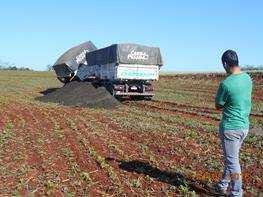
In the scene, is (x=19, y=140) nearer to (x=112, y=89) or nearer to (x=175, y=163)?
(x=175, y=163)

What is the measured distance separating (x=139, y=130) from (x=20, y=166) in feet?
21.2

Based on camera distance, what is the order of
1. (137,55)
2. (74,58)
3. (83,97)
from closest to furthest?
(83,97), (137,55), (74,58)

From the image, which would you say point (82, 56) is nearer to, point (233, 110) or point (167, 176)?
point (167, 176)

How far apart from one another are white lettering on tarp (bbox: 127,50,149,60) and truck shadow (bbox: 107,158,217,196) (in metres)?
18.0

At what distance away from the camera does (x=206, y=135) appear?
15.7m

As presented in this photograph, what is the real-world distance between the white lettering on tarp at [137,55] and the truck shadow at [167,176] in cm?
1803

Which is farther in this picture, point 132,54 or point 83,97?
point 132,54

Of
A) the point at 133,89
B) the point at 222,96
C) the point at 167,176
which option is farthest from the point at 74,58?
the point at 222,96

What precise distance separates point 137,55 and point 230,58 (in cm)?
2144

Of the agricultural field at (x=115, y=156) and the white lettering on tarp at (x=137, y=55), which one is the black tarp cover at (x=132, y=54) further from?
the agricultural field at (x=115, y=156)

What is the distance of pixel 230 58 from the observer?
8008mm

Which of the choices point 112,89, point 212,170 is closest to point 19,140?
point 212,170

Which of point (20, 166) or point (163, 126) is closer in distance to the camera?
point (20, 166)

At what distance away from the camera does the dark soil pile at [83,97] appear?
87.2 feet
